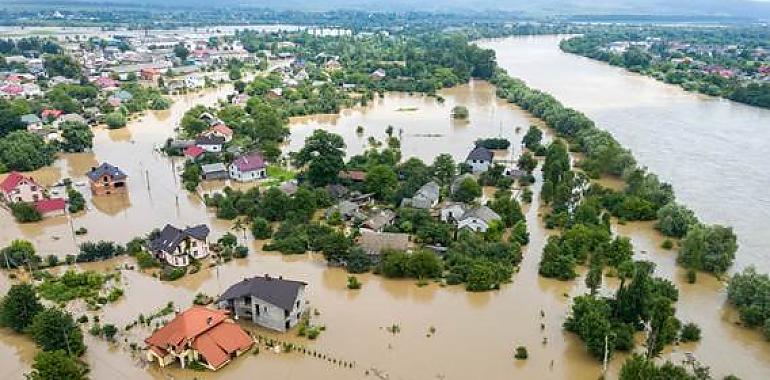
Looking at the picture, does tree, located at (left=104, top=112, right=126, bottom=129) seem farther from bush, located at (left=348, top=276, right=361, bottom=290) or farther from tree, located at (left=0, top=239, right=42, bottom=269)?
bush, located at (left=348, top=276, right=361, bottom=290)

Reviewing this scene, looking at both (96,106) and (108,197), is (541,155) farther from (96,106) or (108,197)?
(96,106)

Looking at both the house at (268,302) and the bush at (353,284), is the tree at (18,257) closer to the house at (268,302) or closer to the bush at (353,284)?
the house at (268,302)

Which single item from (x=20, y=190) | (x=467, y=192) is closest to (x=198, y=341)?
(x=467, y=192)

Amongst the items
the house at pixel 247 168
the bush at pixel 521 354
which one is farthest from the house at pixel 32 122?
the bush at pixel 521 354

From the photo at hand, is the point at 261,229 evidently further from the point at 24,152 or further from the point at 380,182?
the point at 24,152

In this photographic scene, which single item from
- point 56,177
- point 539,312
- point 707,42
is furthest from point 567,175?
point 707,42
